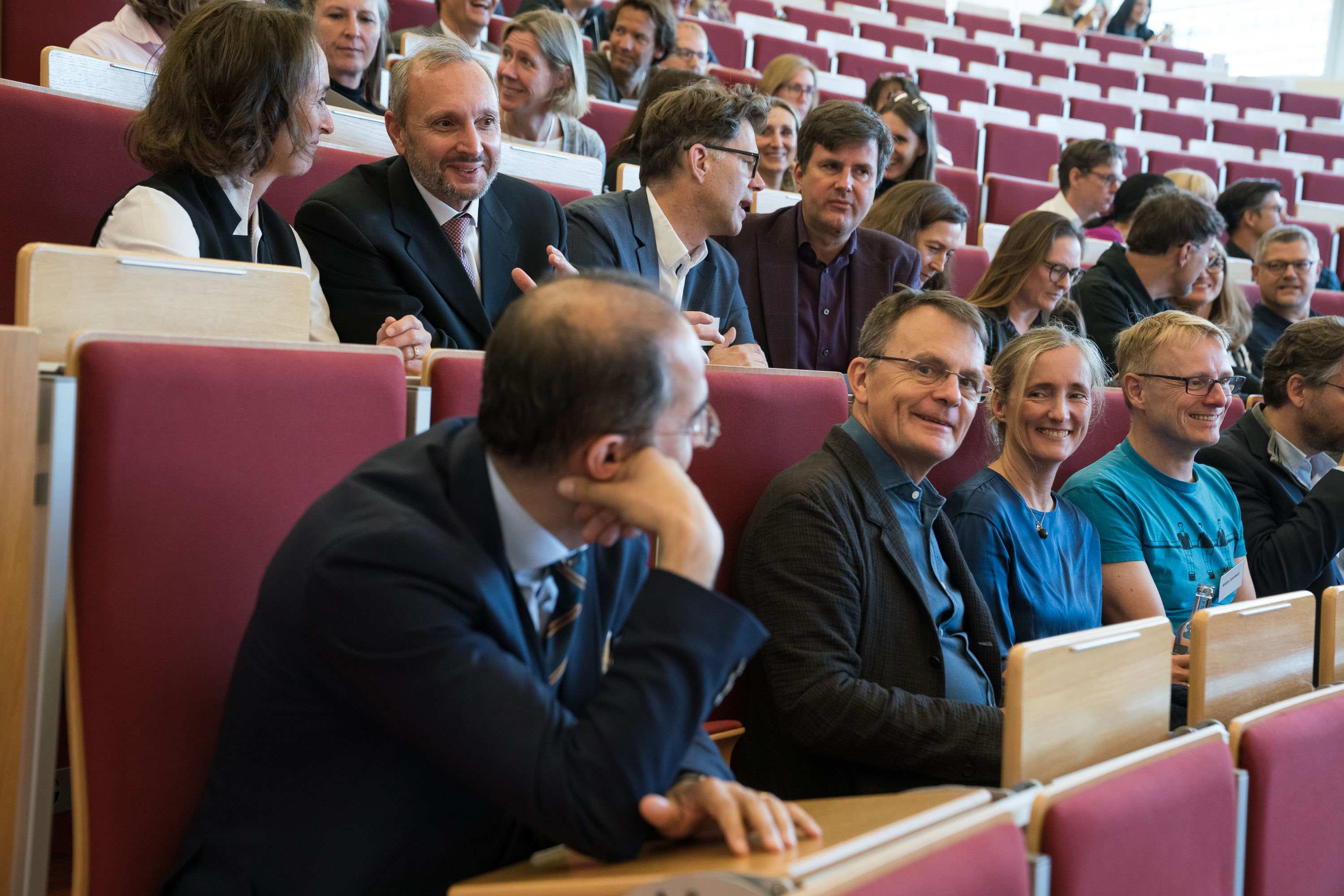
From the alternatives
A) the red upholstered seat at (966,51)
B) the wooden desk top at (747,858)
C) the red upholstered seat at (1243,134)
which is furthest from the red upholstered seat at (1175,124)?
the wooden desk top at (747,858)

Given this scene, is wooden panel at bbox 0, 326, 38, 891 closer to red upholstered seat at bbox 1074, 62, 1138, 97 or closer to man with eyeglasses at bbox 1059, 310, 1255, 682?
man with eyeglasses at bbox 1059, 310, 1255, 682

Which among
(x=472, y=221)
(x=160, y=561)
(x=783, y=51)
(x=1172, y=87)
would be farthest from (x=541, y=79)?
(x=1172, y=87)

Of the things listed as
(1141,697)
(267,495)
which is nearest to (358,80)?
(267,495)

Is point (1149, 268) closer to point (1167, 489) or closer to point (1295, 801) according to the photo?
point (1167, 489)

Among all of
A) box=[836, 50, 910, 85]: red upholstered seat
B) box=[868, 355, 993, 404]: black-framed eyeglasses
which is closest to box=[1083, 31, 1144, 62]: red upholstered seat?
box=[836, 50, 910, 85]: red upholstered seat

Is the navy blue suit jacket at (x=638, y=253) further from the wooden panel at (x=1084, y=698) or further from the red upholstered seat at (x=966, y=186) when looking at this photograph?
the red upholstered seat at (x=966, y=186)

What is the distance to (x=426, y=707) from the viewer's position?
644mm

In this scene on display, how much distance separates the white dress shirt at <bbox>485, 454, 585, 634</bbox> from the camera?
0.72 metres

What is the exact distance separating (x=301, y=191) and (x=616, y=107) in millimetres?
1378

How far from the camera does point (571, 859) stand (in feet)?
2.17

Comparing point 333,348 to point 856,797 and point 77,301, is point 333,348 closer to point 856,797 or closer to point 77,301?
point 77,301

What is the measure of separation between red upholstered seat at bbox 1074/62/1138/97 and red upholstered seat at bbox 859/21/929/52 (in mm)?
1013

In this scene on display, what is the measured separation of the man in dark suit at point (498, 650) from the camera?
642 mm

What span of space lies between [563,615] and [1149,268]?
215cm
